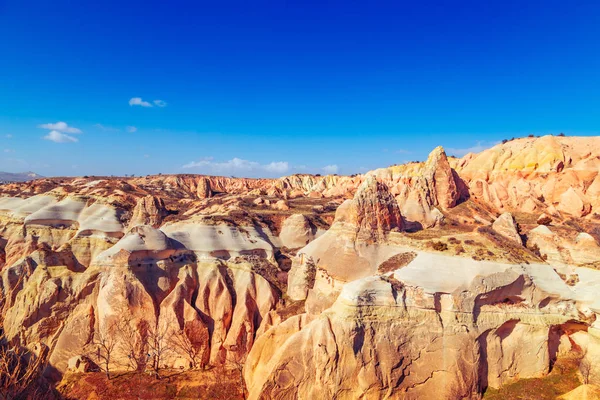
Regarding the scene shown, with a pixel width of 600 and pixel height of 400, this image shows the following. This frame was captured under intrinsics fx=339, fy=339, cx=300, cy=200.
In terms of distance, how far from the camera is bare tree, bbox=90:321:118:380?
2533cm

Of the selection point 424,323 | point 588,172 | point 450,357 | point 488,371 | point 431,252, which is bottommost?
point 488,371

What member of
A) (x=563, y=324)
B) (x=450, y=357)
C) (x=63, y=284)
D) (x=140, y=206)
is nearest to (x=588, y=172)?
(x=563, y=324)

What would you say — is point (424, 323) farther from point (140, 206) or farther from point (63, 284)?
point (140, 206)

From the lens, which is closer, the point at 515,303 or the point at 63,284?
the point at 515,303

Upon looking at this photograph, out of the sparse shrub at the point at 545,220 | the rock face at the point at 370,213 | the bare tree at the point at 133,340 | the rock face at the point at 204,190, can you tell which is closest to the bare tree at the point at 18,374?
the bare tree at the point at 133,340

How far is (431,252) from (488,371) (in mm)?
7646

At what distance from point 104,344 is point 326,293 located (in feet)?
56.6

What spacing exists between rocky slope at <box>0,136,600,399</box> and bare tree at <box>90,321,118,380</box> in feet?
0.48

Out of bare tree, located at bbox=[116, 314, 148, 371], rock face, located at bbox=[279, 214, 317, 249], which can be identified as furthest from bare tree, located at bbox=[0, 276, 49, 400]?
rock face, located at bbox=[279, 214, 317, 249]

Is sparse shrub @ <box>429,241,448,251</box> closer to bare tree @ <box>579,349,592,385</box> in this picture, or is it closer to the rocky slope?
the rocky slope

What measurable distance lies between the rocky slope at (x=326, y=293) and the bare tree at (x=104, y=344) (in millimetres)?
146

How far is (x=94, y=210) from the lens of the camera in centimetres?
4666

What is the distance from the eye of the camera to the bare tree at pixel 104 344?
2533cm

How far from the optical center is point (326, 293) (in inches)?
1036
